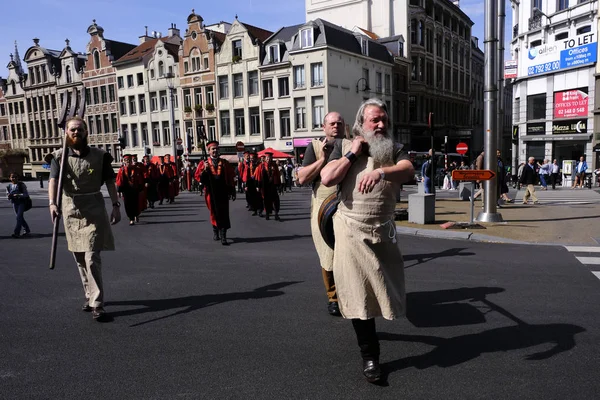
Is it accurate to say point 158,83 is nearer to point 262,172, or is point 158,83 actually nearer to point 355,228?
point 262,172

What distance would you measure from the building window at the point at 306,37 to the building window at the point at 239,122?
7.98 m

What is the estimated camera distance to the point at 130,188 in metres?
12.2

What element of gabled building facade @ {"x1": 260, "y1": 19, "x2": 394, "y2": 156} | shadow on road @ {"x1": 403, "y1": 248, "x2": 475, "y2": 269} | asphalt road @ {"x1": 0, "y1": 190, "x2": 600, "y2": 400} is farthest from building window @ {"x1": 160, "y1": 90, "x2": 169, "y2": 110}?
shadow on road @ {"x1": 403, "y1": 248, "x2": 475, "y2": 269}

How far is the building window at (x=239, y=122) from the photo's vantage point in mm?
40406

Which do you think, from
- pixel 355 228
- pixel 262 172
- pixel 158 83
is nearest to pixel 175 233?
pixel 262 172

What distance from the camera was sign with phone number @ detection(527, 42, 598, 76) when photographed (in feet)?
89.4

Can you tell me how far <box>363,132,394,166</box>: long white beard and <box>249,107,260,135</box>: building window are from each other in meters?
37.1

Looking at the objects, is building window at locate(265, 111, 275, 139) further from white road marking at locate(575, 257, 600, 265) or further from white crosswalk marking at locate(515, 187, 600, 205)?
white road marking at locate(575, 257, 600, 265)

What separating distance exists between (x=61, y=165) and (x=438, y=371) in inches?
147

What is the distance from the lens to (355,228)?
10.4 feet

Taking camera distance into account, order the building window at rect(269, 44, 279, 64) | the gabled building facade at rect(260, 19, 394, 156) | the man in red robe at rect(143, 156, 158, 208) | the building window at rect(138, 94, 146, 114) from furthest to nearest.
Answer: the building window at rect(138, 94, 146, 114)
the building window at rect(269, 44, 279, 64)
the gabled building facade at rect(260, 19, 394, 156)
the man in red robe at rect(143, 156, 158, 208)

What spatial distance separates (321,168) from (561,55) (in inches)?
1231

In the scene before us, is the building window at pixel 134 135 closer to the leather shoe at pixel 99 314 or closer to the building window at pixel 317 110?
the building window at pixel 317 110

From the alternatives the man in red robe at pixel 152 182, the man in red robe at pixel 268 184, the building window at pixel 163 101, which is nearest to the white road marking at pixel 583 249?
the man in red robe at pixel 268 184
